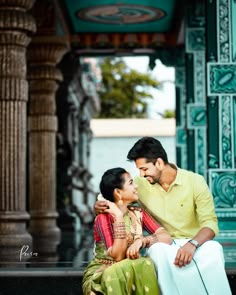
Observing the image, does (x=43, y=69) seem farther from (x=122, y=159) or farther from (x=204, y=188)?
(x=122, y=159)

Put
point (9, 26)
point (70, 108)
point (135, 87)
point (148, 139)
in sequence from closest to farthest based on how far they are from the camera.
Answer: point (148, 139) → point (9, 26) → point (70, 108) → point (135, 87)

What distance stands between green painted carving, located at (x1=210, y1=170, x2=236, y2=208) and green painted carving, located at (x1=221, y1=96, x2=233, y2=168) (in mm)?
105

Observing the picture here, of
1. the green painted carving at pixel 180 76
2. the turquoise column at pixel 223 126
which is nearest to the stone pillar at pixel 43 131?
the green painted carving at pixel 180 76

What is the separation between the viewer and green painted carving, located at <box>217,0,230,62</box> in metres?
9.56

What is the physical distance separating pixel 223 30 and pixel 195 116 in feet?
17.8

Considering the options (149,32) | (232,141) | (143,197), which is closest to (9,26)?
(232,141)

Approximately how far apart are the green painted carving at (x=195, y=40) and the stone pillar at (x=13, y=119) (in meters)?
3.75

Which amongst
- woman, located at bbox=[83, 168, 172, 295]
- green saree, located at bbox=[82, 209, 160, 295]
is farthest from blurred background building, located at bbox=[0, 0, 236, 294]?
green saree, located at bbox=[82, 209, 160, 295]

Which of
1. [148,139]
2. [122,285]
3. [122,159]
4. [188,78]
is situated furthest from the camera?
[122,159]

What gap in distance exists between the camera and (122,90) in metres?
44.6

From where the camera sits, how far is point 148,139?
5914mm

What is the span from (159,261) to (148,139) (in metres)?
0.83

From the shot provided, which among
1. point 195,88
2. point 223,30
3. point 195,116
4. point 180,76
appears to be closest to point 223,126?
point 223,30

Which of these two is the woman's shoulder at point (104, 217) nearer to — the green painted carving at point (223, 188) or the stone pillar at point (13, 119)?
the green painted carving at point (223, 188)
